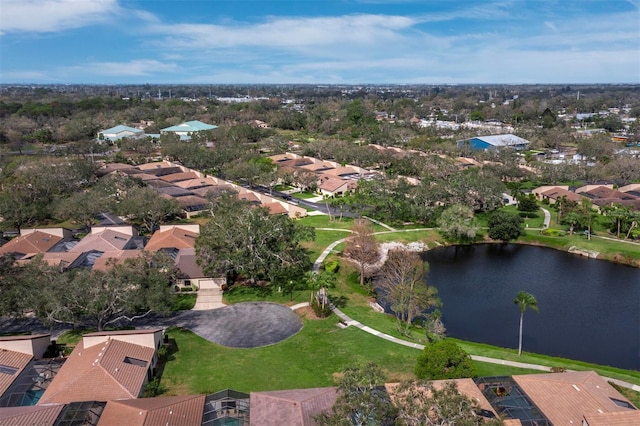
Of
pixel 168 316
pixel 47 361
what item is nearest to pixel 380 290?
pixel 168 316

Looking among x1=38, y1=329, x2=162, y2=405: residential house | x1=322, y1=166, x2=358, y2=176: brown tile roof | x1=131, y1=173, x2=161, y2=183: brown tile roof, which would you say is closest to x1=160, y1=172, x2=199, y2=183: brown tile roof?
x1=131, y1=173, x2=161, y2=183: brown tile roof

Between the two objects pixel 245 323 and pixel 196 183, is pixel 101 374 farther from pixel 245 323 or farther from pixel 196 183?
pixel 196 183

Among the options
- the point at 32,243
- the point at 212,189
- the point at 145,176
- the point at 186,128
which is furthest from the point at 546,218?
the point at 186,128

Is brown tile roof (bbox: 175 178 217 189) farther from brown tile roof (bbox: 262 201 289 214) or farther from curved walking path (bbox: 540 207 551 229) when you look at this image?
curved walking path (bbox: 540 207 551 229)

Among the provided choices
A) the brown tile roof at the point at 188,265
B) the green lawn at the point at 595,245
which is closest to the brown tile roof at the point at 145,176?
the brown tile roof at the point at 188,265

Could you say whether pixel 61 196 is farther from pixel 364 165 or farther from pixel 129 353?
pixel 364 165

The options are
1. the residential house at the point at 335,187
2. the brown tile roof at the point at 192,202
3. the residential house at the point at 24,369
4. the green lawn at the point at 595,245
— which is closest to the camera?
the residential house at the point at 24,369

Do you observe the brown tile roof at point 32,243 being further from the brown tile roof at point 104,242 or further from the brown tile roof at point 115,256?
the brown tile roof at point 115,256
